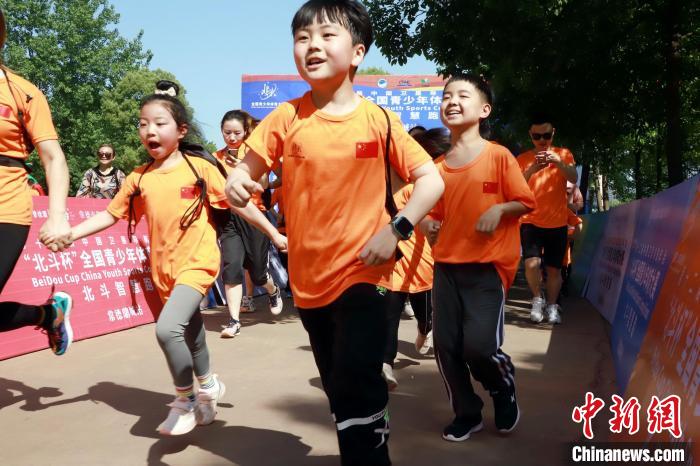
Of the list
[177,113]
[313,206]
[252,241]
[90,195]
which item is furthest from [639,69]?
[313,206]

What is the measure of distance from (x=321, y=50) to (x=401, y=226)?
79cm

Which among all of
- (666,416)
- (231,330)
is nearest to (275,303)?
(231,330)

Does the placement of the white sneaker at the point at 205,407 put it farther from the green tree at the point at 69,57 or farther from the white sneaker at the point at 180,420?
the green tree at the point at 69,57

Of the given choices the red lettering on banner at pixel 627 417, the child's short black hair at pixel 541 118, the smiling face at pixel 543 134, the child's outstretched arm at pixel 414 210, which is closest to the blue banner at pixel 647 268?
the red lettering on banner at pixel 627 417

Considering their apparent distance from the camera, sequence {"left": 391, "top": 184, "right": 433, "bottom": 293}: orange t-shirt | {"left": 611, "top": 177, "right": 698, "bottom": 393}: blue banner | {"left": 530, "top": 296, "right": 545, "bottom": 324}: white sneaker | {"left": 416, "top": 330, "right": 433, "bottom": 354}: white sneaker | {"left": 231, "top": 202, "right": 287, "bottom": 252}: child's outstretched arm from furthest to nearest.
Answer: {"left": 530, "top": 296, "right": 545, "bottom": 324}: white sneaker → {"left": 416, "top": 330, "right": 433, "bottom": 354}: white sneaker → {"left": 391, "top": 184, "right": 433, "bottom": 293}: orange t-shirt → {"left": 611, "top": 177, "right": 698, "bottom": 393}: blue banner → {"left": 231, "top": 202, "right": 287, "bottom": 252}: child's outstretched arm

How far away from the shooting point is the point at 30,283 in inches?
274

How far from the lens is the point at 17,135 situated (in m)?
4.16

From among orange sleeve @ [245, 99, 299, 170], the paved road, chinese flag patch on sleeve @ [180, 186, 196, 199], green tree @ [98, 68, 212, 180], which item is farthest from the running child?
green tree @ [98, 68, 212, 180]

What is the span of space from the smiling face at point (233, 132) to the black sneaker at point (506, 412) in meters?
4.61

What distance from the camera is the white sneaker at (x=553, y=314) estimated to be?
827 centimetres

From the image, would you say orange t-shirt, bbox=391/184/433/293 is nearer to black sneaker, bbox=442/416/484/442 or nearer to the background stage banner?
black sneaker, bbox=442/416/484/442

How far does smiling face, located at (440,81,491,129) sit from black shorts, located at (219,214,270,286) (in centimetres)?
409

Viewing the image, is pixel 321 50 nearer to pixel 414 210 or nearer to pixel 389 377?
pixel 414 210

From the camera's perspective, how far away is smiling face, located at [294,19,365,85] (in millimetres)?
2926
